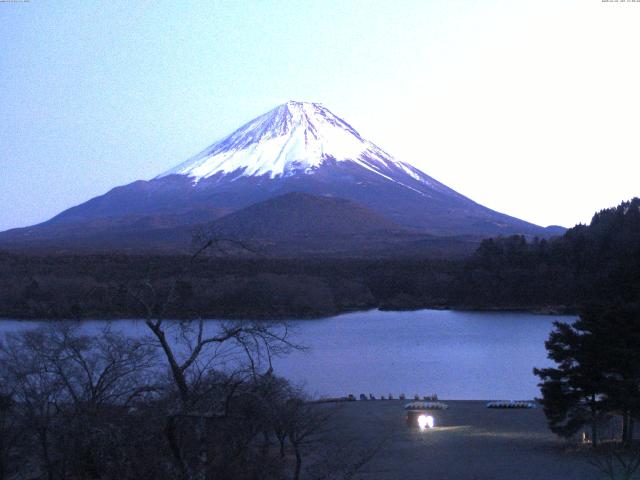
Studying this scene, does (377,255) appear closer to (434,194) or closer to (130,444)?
(434,194)

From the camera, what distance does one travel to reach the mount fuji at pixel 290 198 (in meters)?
72.9

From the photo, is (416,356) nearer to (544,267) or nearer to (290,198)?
(544,267)

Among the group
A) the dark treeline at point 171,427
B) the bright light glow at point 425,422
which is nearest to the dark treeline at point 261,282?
the bright light glow at point 425,422

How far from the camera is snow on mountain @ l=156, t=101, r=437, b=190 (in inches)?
3671

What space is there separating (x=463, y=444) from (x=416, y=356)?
450 inches

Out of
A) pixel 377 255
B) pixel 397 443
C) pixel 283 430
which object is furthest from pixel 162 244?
pixel 283 430

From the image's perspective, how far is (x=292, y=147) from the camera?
93938mm

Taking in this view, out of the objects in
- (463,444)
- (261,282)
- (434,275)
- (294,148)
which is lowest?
(463,444)

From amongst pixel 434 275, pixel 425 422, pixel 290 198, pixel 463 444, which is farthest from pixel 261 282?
pixel 290 198

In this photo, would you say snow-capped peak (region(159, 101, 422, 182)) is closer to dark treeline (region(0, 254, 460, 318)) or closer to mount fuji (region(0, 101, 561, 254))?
mount fuji (region(0, 101, 561, 254))

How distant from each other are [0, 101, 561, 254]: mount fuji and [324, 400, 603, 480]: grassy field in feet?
154

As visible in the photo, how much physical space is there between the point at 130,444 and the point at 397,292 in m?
41.2

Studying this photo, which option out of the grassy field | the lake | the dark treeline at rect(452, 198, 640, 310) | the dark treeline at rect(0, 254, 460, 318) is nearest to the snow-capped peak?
the dark treeline at rect(0, 254, 460, 318)

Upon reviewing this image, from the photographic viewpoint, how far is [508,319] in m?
37.5
